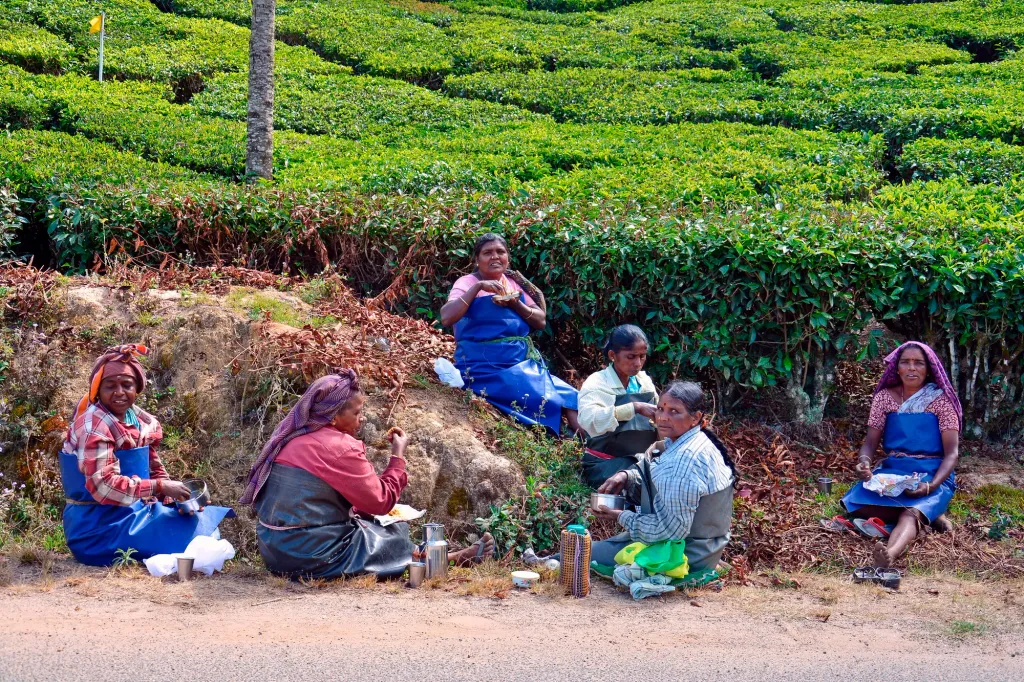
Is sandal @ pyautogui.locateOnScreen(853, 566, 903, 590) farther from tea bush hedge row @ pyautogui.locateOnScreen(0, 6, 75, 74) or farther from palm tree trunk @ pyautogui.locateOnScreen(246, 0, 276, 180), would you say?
tea bush hedge row @ pyautogui.locateOnScreen(0, 6, 75, 74)

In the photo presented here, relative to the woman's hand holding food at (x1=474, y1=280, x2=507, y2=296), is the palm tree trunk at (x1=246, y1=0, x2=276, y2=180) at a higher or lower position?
higher

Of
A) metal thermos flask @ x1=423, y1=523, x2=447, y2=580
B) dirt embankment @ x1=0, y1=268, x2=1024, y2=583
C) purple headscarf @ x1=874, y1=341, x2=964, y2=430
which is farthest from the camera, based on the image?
purple headscarf @ x1=874, y1=341, x2=964, y2=430

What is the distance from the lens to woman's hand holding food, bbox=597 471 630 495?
5938 millimetres

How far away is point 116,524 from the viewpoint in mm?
5727

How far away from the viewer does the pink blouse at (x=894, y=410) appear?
21.6ft

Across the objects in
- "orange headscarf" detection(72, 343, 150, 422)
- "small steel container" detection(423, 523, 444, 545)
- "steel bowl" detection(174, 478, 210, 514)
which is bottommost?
"small steel container" detection(423, 523, 444, 545)

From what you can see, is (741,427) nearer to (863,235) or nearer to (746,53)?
(863,235)

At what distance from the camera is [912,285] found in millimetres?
7320

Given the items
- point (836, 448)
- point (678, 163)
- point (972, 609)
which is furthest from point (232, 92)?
point (972, 609)

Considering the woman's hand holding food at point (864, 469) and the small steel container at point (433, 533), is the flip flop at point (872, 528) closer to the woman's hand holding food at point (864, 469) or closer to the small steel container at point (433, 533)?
the woman's hand holding food at point (864, 469)

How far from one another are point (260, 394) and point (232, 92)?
9.68 m

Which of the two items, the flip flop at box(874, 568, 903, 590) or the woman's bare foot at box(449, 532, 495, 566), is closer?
the flip flop at box(874, 568, 903, 590)

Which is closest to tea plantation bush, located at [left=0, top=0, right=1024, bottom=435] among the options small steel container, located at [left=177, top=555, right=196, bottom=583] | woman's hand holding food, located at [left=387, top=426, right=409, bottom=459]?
woman's hand holding food, located at [left=387, top=426, right=409, bottom=459]

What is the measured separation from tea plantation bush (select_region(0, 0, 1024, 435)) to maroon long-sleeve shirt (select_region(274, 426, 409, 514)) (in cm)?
266
